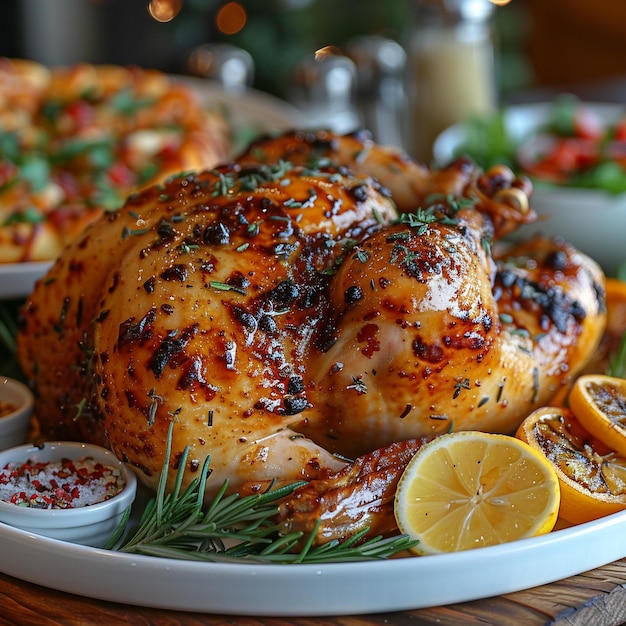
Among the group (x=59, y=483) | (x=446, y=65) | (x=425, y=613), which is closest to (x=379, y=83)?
(x=446, y=65)

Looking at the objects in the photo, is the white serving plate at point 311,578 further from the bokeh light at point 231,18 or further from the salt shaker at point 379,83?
the bokeh light at point 231,18

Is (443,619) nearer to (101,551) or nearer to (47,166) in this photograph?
(101,551)

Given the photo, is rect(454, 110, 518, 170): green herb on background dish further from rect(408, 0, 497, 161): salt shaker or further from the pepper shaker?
the pepper shaker

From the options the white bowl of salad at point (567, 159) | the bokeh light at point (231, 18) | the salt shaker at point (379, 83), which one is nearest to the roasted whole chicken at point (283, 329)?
the white bowl of salad at point (567, 159)

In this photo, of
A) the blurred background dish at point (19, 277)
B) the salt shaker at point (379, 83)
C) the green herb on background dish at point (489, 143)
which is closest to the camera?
the blurred background dish at point (19, 277)

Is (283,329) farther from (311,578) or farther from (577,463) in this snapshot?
(577,463)
